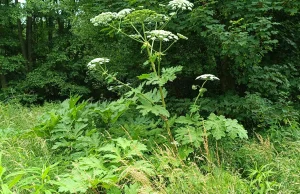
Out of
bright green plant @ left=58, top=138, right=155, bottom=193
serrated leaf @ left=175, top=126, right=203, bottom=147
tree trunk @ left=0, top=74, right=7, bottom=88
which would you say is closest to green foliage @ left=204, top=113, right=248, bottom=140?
serrated leaf @ left=175, top=126, right=203, bottom=147

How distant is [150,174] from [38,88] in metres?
10.1

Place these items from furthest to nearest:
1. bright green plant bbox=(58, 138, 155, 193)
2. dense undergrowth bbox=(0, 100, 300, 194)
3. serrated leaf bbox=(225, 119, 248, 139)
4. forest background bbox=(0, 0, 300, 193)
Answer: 1. forest background bbox=(0, 0, 300, 193)
2. serrated leaf bbox=(225, 119, 248, 139)
3. dense undergrowth bbox=(0, 100, 300, 194)
4. bright green plant bbox=(58, 138, 155, 193)

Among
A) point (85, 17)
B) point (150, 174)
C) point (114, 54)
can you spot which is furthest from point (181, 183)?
point (85, 17)

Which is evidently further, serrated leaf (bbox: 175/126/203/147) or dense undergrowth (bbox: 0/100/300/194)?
serrated leaf (bbox: 175/126/203/147)

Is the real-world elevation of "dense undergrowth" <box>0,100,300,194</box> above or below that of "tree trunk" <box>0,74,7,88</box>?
above

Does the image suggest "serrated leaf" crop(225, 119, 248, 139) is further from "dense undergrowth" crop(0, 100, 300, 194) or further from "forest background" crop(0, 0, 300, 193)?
"dense undergrowth" crop(0, 100, 300, 194)

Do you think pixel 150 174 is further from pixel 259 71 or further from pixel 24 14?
pixel 24 14

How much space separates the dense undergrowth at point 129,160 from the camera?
8.55 feet

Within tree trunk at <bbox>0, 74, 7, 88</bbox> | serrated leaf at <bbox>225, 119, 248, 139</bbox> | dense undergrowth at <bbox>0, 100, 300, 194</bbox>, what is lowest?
tree trunk at <bbox>0, 74, 7, 88</bbox>

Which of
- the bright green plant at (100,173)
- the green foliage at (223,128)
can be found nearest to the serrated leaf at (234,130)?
the green foliage at (223,128)

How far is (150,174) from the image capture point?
2.74 m

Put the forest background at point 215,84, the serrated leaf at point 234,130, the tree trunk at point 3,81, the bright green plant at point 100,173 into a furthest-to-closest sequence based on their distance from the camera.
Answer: the tree trunk at point 3,81, the forest background at point 215,84, the serrated leaf at point 234,130, the bright green plant at point 100,173

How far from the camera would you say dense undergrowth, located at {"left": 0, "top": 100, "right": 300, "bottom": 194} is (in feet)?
8.55

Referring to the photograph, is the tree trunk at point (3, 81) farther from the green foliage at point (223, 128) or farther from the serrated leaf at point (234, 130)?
the serrated leaf at point (234, 130)
